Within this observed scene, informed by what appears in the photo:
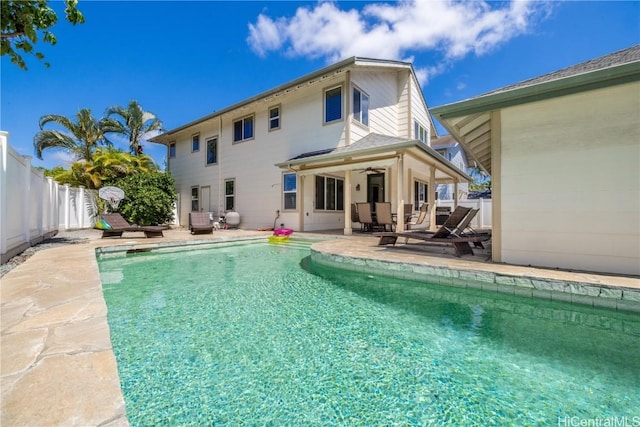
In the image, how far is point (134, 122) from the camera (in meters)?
A: 20.5

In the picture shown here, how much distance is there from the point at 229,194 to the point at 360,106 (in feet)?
26.9

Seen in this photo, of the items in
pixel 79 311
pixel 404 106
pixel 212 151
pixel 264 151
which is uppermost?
pixel 404 106

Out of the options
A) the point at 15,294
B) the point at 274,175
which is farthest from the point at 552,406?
the point at 274,175

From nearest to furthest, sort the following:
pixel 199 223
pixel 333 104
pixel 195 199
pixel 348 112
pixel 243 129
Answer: pixel 348 112, pixel 333 104, pixel 199 223, pixel 243 129, pixel 195 199

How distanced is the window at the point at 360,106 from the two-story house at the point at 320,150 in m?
0.04

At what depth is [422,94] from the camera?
639 inches

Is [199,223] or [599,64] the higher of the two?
[599,64]

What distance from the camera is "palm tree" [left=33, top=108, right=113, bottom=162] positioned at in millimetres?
17203

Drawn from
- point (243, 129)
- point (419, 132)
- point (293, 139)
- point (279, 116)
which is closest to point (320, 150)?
point (293, 139)

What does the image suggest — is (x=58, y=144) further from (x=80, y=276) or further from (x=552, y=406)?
(x=552, y=406)

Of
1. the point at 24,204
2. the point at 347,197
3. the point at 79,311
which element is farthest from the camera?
the point at 347,197

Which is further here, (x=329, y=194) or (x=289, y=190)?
(x=329, y=194)

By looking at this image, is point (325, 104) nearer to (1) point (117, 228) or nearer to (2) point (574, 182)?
(1) point (117, 228)

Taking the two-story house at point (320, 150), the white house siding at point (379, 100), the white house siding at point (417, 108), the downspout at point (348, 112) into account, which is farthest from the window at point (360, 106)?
the white house siding at point (417, 108)
